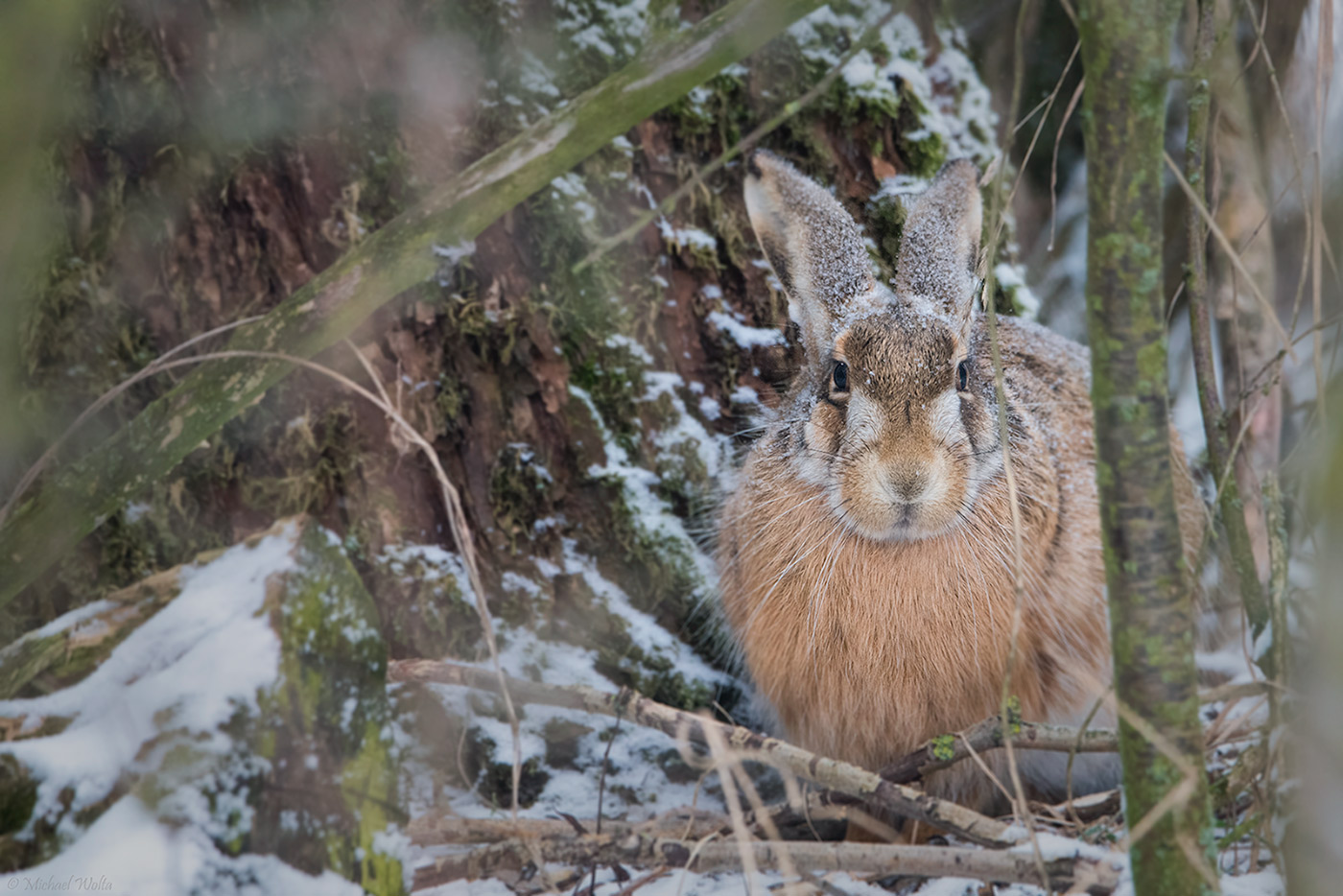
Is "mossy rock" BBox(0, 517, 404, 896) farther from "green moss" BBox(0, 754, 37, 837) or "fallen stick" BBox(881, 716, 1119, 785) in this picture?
"fallen stick" BBox(881, 716, 1119, 785)

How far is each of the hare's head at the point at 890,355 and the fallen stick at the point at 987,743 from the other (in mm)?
399

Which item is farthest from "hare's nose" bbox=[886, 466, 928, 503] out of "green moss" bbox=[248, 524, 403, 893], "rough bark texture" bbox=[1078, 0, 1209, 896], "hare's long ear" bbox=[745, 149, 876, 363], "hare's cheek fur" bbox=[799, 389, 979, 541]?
"green moss" bbox=[248, 524, 403, 893]

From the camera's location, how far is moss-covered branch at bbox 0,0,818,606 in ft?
6.04

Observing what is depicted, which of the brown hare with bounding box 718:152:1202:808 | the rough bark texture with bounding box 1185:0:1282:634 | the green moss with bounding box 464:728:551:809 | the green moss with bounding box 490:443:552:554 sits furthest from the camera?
the green moss with bounding box 490:443:552:554

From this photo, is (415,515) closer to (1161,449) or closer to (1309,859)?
(1161,449)

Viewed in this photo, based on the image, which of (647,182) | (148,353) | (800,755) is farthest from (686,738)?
(148,353)

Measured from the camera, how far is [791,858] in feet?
5.21

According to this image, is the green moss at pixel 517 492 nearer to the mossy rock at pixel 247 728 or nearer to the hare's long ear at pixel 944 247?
the mossy rock at pixel 247 728

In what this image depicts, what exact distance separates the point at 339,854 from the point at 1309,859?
134cm

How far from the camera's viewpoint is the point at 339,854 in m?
1.54

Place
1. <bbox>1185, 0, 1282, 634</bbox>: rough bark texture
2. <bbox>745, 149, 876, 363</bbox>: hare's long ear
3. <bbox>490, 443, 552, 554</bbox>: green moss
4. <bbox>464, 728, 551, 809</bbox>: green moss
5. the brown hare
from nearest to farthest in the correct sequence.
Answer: <bbox>1185, 0, 1282, 634</bbox>: rough bark texture → the brown hare → <bbox>745, 149, 876, 363</bbox>: hare's long ear → <bbox>464, 728, 551, 809</bbox>: green moss → <bbox>490, 443, 552, 554</bbox>: green moss

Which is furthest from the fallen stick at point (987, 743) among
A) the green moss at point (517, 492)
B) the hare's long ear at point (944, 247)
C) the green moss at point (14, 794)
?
the green moss at point (14, 794)

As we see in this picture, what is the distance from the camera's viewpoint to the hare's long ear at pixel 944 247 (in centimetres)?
192

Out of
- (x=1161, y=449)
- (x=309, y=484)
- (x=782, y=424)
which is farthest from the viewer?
(x=309, y=484)
